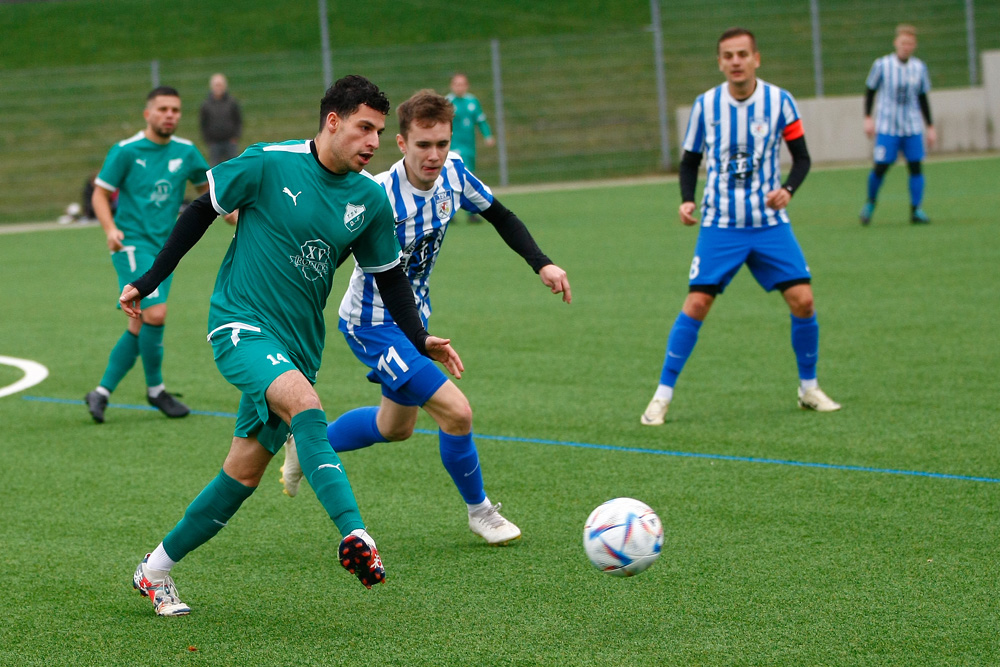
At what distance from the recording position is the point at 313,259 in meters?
4.13

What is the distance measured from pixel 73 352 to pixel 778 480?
610 centimetres

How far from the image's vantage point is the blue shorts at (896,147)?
14.5m

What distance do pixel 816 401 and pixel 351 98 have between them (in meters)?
3.89

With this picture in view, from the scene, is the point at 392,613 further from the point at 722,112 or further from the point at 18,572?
the point at 722,112

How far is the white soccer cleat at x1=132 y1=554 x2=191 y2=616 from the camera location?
4176 mm

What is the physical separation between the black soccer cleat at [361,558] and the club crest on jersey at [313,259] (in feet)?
3.34

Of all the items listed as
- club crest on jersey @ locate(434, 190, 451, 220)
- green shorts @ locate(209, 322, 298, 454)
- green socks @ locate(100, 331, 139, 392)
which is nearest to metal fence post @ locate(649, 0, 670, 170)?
green socks @ locate(100, 331, 139, 392)

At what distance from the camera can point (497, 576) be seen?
451 centimetres

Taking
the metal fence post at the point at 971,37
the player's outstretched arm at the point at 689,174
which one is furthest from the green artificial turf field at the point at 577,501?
the metal fence post at the point at 971,37

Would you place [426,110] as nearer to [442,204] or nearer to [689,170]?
[442,204]

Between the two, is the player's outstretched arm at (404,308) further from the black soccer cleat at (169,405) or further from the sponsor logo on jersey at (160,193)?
the sponsor logo on jersey at (160,193)

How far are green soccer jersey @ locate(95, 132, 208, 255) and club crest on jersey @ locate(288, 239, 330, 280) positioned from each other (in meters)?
3.54

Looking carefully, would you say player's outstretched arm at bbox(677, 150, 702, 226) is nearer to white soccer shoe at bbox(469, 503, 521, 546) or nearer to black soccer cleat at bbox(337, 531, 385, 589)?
white soccer shoe at bbox(469, 503, 521, 546)

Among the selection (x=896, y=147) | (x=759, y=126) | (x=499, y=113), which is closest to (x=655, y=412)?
(x=759, y=126)
